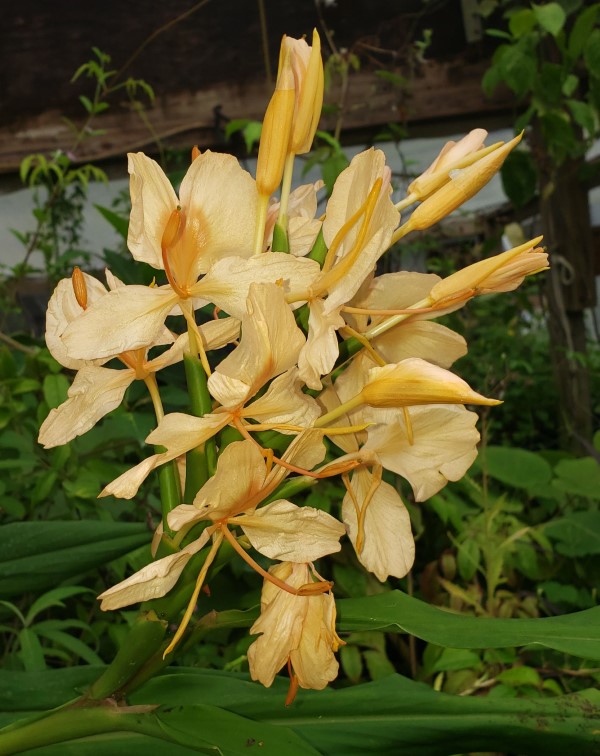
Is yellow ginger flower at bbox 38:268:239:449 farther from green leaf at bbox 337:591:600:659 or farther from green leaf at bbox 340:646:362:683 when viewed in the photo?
green leaf at bbox 340:646:362:683

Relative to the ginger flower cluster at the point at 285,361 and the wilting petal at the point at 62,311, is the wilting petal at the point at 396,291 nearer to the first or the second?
the ginger flower cluster at the point at 285,361

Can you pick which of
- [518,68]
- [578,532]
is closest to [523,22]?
[518,68]

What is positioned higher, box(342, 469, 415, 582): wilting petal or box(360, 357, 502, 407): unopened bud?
box(360, 357, 502, 407): unopened bud

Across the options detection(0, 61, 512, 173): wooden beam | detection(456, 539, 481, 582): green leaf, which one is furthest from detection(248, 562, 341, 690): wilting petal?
detection(0, 61, 512, 173): wooden beam

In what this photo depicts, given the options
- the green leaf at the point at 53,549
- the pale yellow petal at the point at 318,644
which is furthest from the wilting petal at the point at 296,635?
the green leaf at the point at 53,549

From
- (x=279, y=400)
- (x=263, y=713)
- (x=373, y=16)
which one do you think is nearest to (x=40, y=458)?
(x=263, y=713)

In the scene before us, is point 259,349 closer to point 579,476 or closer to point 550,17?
point 579,476

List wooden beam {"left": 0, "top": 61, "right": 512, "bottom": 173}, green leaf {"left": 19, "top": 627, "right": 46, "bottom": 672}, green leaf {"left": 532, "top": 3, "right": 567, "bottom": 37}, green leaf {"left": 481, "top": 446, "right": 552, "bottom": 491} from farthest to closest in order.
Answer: wooden beam {"left": 0, "top": 61, "right": 512, "bottom": 173}
green leaf {"left": 532, "top": 3, "right": 567, "bottom": 37}
green leaf {"left": 481, "top": 446, "right": 552, "bottom": 491}
green leaf {"left": 19, "top": 627, "right": 46, "bottom": 672}
